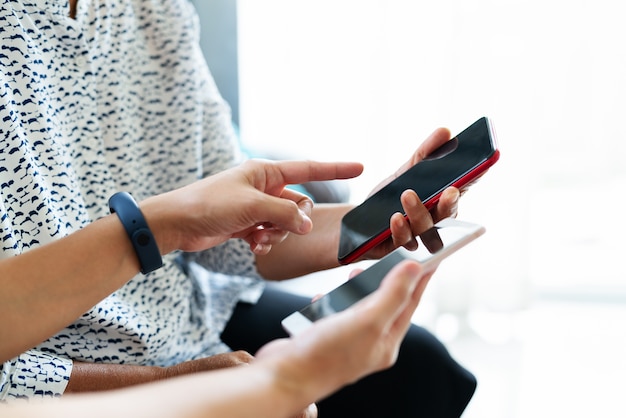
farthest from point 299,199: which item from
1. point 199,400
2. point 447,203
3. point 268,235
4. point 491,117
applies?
point 491,117

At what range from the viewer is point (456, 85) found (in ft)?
4.72

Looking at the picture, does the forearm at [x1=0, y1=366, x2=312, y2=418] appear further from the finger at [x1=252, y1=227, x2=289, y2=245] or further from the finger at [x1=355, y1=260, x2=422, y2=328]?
the finger at [x1=252, y1=227, x2=289, y2=245]

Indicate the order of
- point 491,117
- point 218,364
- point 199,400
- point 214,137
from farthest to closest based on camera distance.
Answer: point 491,117, point 214,137, point 218,364, point 199,400

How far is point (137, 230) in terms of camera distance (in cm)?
60

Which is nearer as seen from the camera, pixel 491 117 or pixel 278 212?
pixel 278 212

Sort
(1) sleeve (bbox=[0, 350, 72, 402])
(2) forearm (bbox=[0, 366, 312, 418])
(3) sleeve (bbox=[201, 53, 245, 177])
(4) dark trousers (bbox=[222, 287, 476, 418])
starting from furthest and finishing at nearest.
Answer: (3) sleeve (bbox=[201, 53, 245, 177]) < (4) dark trousers (bbox=[222, 287, 476, 418]) < (1) sleeve (bbox=[0, 350, 72, 402]) < (2) forearm (bbox=[0, 366, 312, 418])

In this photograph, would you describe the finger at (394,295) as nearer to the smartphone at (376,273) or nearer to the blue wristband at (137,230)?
the smartphone at (376,273)

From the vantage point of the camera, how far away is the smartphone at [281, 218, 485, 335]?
530 millimetres

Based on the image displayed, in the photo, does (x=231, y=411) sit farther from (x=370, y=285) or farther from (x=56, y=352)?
(x=56, y=352)

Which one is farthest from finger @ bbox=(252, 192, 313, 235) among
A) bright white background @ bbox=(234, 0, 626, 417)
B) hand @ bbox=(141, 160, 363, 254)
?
bright white background @ bbox=(234, 0, 626, 417)

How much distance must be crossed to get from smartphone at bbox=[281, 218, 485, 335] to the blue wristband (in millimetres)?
152

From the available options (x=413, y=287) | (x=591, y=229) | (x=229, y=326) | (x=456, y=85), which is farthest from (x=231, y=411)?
(x=591, y=229)

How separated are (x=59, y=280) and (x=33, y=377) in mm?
139

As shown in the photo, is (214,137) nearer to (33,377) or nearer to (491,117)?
(33,377)
